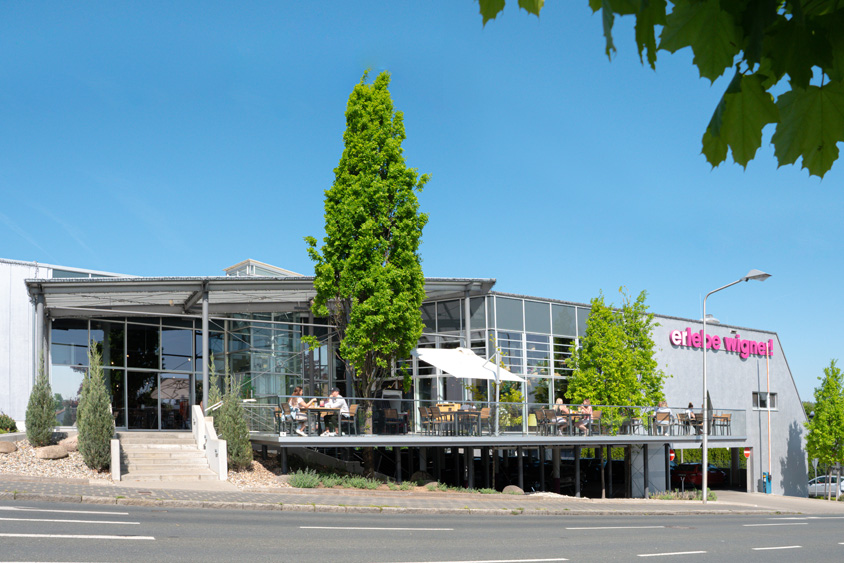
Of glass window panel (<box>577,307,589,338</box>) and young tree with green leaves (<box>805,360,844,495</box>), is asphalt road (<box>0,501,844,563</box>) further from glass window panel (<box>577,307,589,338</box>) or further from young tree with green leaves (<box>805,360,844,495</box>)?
young tree with green leaves (<box>805,360,844,495</box>)

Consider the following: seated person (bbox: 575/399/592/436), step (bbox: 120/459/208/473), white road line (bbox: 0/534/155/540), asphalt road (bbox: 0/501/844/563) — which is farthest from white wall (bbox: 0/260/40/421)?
seated person (bbox: 575/399/592/436)

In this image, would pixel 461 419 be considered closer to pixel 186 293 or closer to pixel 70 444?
pixel 186 293

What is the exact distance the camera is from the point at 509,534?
48.6 feet

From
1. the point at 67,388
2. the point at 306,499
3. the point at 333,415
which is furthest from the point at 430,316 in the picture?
the point at 306,499

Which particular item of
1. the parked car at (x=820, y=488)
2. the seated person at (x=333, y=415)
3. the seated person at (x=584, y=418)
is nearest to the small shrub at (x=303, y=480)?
the seated person at (x=333, y=415)

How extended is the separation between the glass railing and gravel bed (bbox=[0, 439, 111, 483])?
14.6ft

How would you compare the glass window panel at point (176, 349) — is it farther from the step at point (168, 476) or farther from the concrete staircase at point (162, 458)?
the step at point (168, 476)

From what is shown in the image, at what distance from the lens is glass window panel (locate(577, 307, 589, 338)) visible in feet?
114

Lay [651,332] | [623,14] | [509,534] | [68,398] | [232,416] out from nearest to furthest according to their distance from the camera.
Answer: [623,14], [509,534], [232,416], [68,398], [651,332]

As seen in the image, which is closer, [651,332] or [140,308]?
[140,308]

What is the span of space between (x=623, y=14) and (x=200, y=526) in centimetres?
1290

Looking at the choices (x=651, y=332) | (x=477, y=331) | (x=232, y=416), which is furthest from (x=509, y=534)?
(x=651, y=332)

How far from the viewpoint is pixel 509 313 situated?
3195cm

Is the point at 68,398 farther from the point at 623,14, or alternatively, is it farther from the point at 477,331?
the point at 623,14
